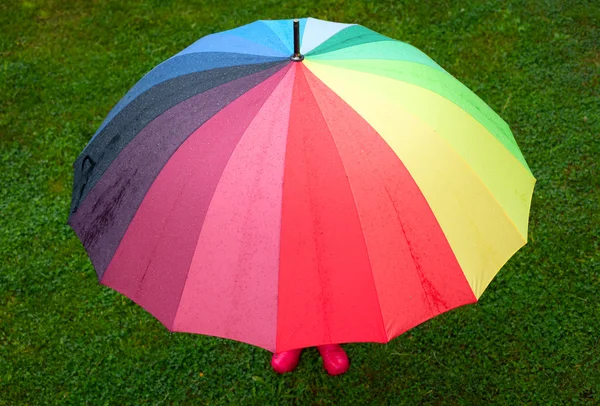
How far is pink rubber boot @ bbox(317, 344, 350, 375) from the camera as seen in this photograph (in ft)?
14.9

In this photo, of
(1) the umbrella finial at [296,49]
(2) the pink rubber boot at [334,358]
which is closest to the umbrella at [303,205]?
(1) the umbrella finial at [296,49]

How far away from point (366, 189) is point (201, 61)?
1.14 meters

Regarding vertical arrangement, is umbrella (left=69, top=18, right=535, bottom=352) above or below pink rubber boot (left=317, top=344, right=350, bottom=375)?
above

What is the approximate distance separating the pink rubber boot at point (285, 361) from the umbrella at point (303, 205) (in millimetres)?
1708

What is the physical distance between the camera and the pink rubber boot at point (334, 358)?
4551 millimetres

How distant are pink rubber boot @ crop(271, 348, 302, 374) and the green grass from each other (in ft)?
0.26

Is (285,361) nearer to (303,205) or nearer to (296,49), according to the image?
(303,205)

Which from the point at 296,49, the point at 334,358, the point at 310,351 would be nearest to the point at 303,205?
the point at 296,49

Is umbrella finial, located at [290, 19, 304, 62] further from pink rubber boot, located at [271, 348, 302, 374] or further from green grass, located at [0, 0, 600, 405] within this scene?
green grass, located at [0, 0, 600, 405]

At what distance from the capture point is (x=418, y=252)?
9.69 ft

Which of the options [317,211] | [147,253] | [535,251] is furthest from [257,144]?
[535,251]

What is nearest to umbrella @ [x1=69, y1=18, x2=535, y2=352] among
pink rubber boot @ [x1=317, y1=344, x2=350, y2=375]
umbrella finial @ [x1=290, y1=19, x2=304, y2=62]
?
umbrella finial @ [x1=290, y1=19, x2=304, y2=62]

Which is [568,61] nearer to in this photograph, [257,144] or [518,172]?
[518,172]

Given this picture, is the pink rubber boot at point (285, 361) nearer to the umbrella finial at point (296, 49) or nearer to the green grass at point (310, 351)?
the green grass at point (310, 351)
